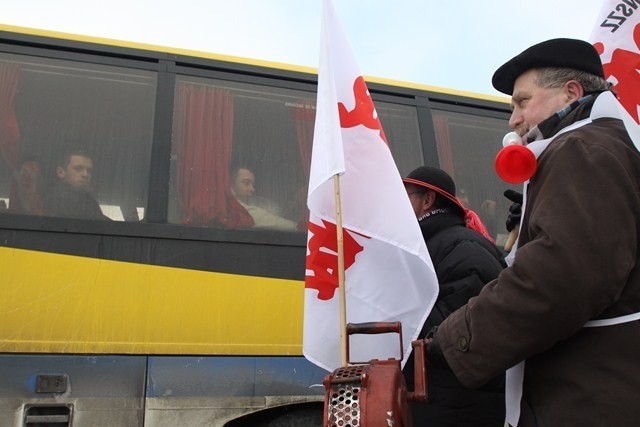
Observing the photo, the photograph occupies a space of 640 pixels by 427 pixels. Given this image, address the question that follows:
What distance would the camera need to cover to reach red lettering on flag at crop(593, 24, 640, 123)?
291 cm

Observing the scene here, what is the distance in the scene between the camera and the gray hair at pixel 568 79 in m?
1.86

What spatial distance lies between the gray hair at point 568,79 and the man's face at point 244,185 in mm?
2465

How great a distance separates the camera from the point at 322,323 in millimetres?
2320

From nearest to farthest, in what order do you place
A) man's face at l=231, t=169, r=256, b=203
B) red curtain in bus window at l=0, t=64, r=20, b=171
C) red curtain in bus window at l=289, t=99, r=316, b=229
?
red curtain in bus window at l=0, t=64, r=20, b=171, man's face at l=231, t=169, r=256, b=203, red curtain in bus window at l=289, t=99, r=316, b=229

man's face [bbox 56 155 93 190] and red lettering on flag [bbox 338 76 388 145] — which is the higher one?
man's face [bbox 56 155 93 190]

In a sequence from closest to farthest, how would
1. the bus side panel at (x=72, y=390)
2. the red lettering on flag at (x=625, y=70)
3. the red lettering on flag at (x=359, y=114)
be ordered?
the red lettering on flag at (x=359, y=114) → the red lettering on flag at (x=625, y=70) → the bus side panel at (x=72, y=390)

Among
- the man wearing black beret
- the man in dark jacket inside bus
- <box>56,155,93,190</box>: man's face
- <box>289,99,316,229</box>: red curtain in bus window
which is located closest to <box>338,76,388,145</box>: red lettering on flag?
the man in dark jacket inside bus

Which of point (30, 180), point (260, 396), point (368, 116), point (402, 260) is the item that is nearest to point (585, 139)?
point (402, 260)

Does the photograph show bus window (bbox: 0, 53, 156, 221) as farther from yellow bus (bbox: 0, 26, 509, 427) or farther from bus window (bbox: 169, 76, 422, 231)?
bus window (bbox: 169, 76, 422, 231)

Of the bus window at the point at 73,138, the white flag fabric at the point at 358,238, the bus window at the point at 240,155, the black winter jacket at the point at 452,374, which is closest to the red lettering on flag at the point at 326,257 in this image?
the white flag fabric at the point at 358,238

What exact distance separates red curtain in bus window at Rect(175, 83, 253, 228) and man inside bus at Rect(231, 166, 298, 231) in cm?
4

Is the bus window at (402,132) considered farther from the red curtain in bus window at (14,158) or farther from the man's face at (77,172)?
the red curtain in bus window at (14,158)

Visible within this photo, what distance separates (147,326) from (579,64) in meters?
2.68

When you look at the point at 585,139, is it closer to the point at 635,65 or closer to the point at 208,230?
the point at 635,65
